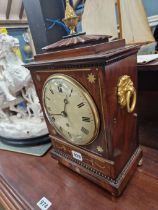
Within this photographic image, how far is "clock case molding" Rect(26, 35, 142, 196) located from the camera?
0.31 meters

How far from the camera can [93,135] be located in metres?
0.38

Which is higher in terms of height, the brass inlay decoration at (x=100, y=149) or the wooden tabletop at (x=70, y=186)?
the brass inlay decoration at (x=100, y=149)

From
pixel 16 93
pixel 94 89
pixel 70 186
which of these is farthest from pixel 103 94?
pixel 16 93

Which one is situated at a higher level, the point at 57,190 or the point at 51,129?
the point at 51,129

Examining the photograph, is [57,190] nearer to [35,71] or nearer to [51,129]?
[51,129]

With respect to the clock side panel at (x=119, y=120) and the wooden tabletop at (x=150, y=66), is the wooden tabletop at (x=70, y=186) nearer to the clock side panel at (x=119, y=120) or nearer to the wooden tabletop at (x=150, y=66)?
the clock side panel at (x=119, y=120)

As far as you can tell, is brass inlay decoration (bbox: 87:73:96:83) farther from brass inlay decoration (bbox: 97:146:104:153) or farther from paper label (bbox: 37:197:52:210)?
paper label (bbox: 37:197:52:210)

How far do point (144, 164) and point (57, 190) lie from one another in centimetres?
27

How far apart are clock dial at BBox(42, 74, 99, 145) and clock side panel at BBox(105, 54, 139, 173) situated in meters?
0.04

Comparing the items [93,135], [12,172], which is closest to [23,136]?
[12,172]

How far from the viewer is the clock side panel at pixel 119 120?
325 millimetres

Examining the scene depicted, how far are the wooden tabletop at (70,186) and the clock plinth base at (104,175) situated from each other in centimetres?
2

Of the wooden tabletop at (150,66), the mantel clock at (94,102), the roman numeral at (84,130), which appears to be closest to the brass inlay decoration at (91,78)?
the mantel clock at (94,102)

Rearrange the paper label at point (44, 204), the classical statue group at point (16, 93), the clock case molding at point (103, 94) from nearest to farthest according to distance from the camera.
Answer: the clock case molding at point (103, 94), the paper label at point (44, 204), the classical statue group at point (16, 93)
